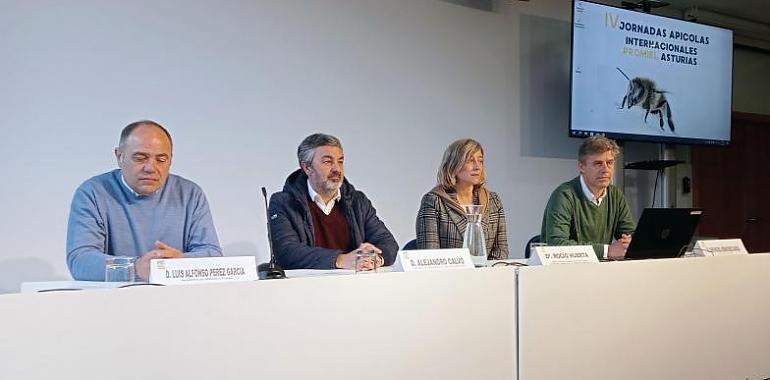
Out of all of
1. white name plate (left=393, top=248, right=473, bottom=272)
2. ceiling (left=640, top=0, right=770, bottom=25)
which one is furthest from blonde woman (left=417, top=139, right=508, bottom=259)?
ceiling (left=640, top=0, right=770, bottom=25)

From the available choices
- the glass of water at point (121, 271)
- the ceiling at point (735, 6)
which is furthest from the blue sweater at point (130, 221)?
the ceiling at point (735, 6)

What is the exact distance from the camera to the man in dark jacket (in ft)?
7.89

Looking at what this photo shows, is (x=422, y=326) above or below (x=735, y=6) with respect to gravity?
below

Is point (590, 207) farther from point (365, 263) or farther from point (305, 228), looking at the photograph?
point (365, 263)

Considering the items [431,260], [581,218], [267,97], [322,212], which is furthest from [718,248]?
[267,97]

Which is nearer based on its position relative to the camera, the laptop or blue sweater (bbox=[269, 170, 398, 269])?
the laptop

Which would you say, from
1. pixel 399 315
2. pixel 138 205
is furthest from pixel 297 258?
pixel 399 315

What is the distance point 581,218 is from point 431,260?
1281 mm

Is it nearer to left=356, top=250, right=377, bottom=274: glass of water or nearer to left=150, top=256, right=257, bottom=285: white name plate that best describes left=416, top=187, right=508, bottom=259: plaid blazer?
left=356, top=250, right=377, bottom=274: glass of water

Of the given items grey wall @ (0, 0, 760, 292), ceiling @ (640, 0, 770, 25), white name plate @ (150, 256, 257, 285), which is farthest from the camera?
ceiling @ (640, 0, 770, 25)

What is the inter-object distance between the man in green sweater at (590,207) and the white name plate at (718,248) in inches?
18.0

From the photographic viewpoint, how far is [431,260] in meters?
1.65

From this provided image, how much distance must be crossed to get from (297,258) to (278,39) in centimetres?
156

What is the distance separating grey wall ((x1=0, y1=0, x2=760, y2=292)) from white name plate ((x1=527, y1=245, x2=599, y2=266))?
196 centimetres
